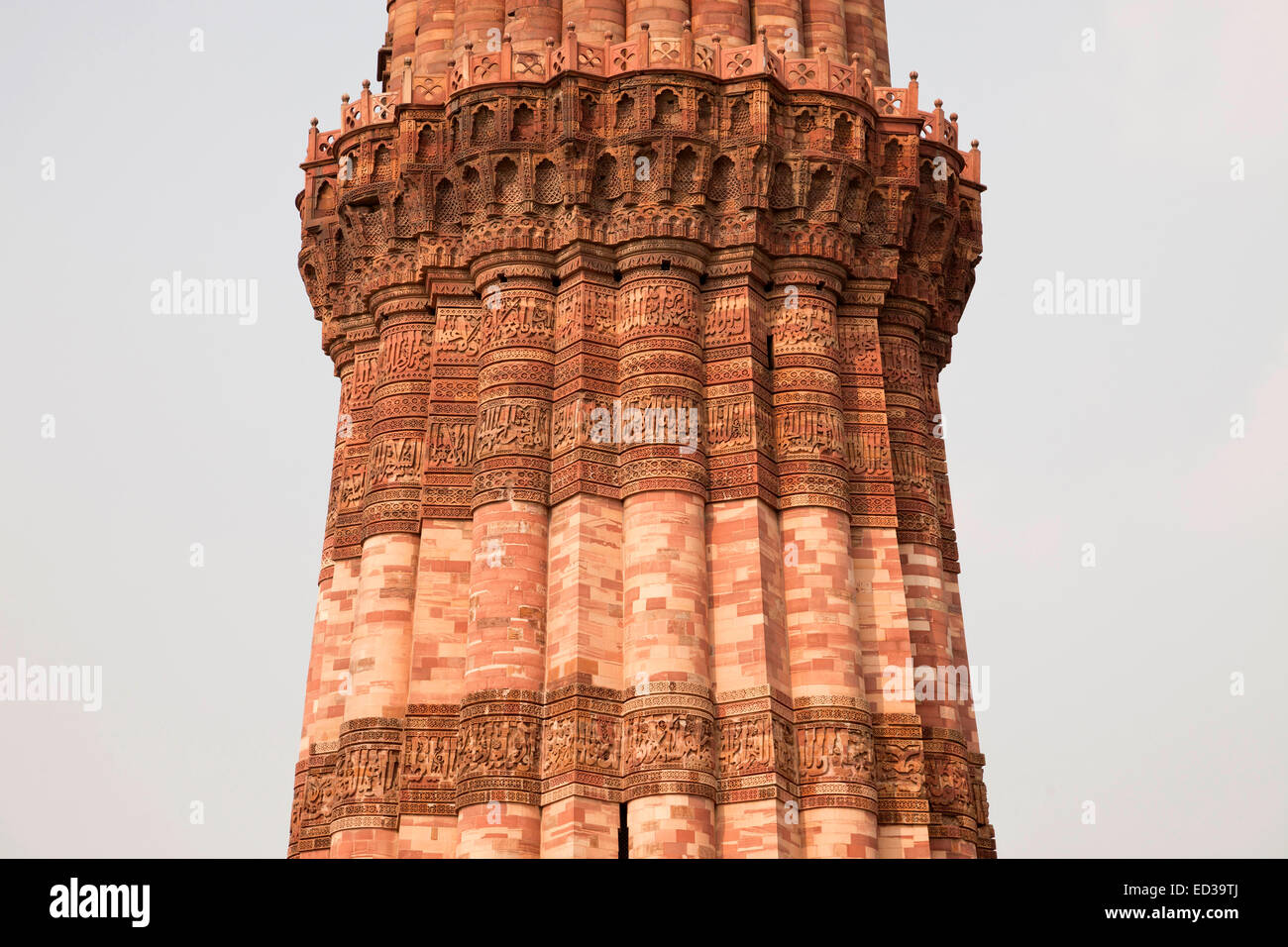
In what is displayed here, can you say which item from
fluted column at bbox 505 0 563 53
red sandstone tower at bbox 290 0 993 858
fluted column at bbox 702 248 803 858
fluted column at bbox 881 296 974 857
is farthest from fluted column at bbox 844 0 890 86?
fluted column at bbox 702 248 803 858

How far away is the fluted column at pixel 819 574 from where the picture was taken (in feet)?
98.2

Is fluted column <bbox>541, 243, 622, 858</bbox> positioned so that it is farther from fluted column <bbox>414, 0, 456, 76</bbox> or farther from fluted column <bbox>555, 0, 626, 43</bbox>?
fluted column <bbox>414, 0, 456, 76</bbox>

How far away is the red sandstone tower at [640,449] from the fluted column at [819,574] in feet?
0.14

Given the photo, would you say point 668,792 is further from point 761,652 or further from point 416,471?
point 416,471

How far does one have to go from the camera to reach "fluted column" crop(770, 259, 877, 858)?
29.9 meters

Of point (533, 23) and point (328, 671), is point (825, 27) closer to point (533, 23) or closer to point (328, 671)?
point (533, 23)

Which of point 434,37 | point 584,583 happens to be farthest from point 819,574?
point 434,37

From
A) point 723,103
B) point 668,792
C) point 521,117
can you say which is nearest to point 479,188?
point 521,117

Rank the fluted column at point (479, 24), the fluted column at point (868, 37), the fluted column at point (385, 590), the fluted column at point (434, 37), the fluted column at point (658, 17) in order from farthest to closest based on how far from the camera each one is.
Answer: the fluted column at point (868, 37) → the fluted column at point (434, 37) → the fluted column at point (479, 24) → the fluted column at point (658, 17) → the fluted column at point (385, 590)

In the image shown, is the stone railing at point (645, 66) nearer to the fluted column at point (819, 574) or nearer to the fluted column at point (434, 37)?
the fluted column at point (434, 37)

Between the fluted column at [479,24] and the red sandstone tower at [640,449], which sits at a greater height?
the fluted column at [479,24]

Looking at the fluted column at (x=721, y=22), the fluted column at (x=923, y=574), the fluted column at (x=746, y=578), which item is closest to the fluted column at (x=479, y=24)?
the fluted column at (x=721, y=22)

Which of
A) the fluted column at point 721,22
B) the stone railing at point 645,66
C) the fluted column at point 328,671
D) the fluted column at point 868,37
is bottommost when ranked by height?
the fluted column at point 328,671

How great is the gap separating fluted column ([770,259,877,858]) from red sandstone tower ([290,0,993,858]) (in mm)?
43
